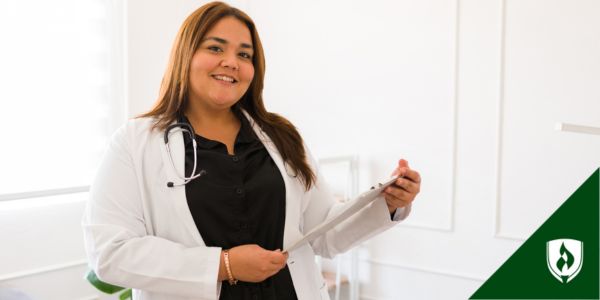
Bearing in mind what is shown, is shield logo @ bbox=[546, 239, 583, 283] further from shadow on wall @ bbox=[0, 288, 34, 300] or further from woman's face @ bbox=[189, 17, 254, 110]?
shadow on wall @ bbox=[0, 288, 34, 300]

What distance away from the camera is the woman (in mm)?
1188

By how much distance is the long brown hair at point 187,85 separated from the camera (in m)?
1.32

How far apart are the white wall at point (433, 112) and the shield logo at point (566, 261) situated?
168 cm

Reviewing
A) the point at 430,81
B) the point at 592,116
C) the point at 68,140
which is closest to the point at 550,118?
the point at 592,116

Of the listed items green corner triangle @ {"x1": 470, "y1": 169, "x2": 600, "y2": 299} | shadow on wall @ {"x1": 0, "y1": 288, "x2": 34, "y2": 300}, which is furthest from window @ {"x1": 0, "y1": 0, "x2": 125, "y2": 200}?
green corner triangle @ {"x1": 470, "y1": 169, "x2": 600, "y2": 299}

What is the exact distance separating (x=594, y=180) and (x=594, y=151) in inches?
64.1

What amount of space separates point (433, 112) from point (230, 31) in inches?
69.7

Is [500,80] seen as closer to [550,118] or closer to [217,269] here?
[550,118]

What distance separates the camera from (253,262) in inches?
46.1

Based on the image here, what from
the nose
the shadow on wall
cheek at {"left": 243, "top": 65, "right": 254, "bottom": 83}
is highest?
the nose

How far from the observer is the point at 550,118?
2.58 metres

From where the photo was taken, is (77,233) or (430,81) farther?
(430,81)

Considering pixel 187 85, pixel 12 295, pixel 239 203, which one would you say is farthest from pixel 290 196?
pixel 12 295

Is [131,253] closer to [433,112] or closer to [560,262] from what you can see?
[560,262]
